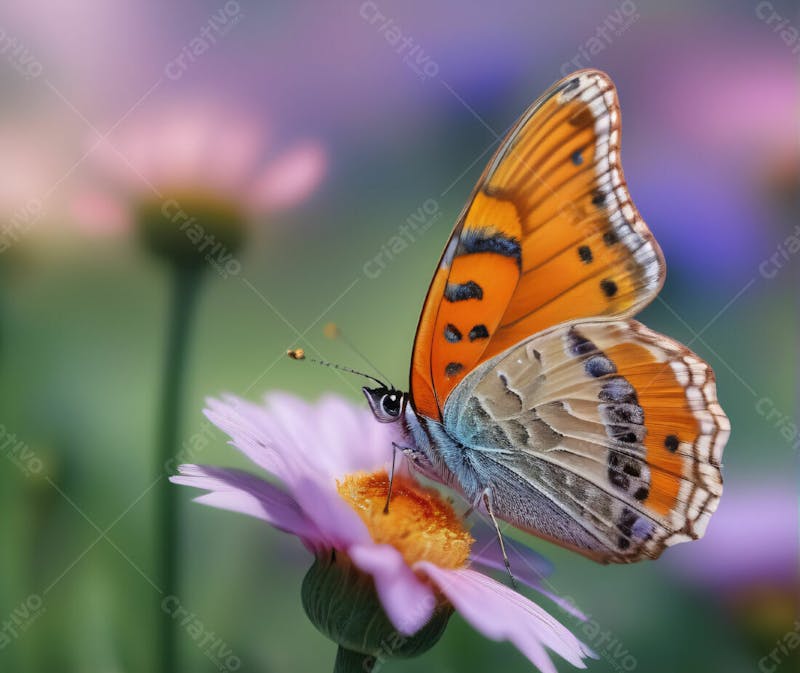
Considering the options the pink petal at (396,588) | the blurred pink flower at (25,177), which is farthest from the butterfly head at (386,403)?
the blurred pink flower at (25,177)

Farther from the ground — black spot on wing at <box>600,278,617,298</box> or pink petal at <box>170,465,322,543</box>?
pink petal at <box>170,465,322,543</box>

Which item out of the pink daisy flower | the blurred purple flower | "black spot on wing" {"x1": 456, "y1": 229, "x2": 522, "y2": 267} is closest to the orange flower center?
the pink daisy flower

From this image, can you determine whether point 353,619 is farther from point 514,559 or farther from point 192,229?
point 192,229

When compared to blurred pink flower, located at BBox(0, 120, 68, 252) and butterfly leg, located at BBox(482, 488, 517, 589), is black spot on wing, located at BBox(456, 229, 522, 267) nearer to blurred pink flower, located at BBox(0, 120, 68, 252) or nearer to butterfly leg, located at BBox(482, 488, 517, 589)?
butterfly leg, located at BBox(482, 488, 517, 589)

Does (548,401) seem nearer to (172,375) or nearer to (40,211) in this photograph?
(172,375)

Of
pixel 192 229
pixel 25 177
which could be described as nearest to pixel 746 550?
pixel 192 229

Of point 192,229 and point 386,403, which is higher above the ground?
point 192,229
